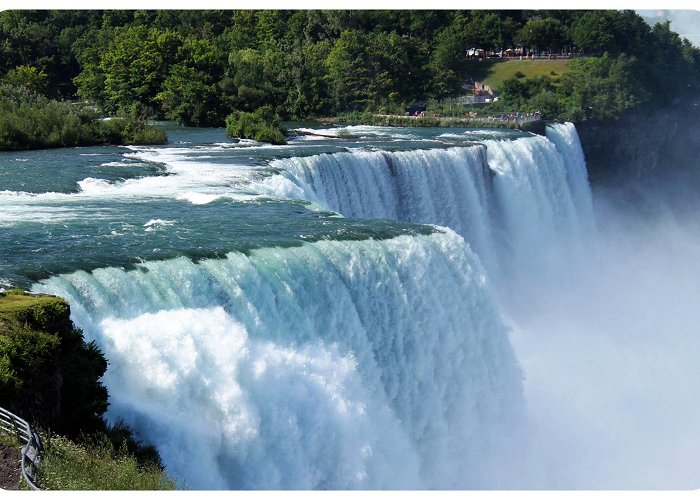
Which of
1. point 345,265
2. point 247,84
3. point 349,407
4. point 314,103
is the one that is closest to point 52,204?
point 345,265

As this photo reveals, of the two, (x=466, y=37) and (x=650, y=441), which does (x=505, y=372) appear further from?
(x=466, y=37)

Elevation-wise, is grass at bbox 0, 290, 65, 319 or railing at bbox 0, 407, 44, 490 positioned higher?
grass at bbox 0, 290, 65, 319

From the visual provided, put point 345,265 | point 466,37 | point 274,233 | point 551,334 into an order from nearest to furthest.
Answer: point 345,265
point 274,233
point 551,334
point 466,37

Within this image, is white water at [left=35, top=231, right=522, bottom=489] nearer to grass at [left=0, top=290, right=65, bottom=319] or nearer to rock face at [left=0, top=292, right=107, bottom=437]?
rock face at [left=0, top=292, right=107, bottom=437]

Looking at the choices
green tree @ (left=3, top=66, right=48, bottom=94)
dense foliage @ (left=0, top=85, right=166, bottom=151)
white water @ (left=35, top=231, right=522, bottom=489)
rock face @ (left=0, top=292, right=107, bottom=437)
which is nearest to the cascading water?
white water @ (left=35, top=231, right=522, bottom=489)

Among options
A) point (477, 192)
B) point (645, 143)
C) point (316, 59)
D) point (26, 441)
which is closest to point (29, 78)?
point (316, 59)
